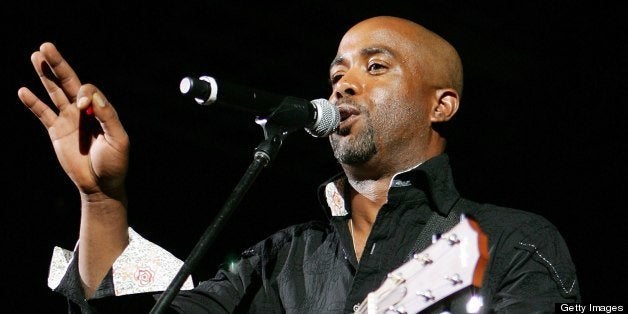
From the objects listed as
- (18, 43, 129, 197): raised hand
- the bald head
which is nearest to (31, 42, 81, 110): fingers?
(18, 43, 129, 197): raised hand

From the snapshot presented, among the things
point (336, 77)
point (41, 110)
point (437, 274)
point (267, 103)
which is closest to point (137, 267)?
point (41, 110)

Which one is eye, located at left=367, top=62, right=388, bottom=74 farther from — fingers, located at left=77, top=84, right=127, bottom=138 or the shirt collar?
fingers, located at left=77, top=84, right=127, bottom=138

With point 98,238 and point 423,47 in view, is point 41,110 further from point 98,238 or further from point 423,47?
point 423,47

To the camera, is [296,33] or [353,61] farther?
[296,33]

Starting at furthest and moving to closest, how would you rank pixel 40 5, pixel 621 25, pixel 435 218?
pixel 40 5 → pixel 621 25 → pixel 435 218

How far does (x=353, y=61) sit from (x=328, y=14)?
0.91 m

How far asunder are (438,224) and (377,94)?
1.81 ft

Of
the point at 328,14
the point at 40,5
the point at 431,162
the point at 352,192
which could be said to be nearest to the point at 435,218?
the point at 431,162

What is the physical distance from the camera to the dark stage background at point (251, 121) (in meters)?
3.43

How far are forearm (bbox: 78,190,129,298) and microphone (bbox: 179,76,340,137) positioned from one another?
1.82ft

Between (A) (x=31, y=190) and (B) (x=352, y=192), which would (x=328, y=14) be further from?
(A) (x=31, y=190)

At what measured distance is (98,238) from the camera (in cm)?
230

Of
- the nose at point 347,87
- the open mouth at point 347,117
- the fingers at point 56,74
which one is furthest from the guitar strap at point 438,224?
the fingers at point 56,74

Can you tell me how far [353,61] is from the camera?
2934 millimetres
